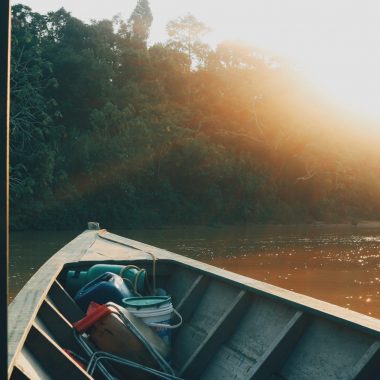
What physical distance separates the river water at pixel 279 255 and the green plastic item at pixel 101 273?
→ 5.65 metres

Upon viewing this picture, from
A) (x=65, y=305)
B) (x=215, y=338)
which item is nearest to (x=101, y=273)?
(x=65, y=305)

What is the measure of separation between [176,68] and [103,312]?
96.3 feet

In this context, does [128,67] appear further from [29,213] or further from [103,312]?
[103,312]

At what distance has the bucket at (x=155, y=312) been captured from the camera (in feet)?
12.8

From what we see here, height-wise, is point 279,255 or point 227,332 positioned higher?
point 227,332

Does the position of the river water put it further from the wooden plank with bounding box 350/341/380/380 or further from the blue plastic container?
the wooden plank with bounding box 350/341/380/380

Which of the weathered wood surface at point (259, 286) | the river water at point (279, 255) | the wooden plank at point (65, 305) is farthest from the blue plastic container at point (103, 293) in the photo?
the river water at point (279, 255)

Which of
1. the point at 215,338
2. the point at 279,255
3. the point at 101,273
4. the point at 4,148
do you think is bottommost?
the point at 279,255

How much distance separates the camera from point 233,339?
3.68 meters

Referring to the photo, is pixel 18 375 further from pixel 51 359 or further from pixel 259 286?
pixel 259 286

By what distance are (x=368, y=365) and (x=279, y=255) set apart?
14.3 metres

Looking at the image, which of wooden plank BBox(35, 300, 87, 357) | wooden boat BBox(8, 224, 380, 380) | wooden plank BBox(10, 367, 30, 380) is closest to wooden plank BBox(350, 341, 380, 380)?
wooden boat BBox(8, 224, 380, 380)

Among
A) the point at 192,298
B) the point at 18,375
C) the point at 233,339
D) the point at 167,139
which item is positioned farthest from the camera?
the point at 167,139

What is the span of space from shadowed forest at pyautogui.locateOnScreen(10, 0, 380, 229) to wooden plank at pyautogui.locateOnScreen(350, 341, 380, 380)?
804 inches
